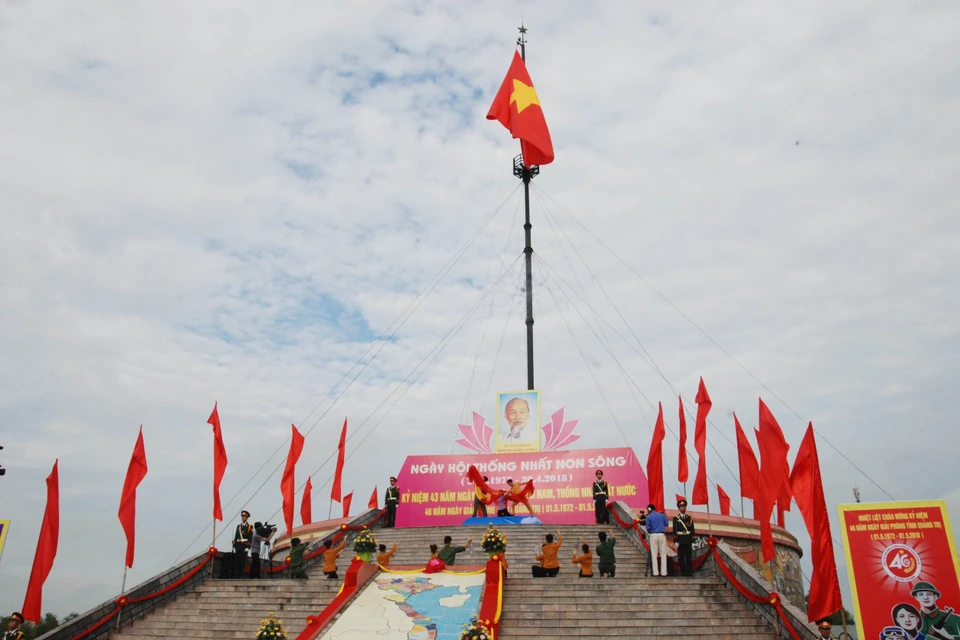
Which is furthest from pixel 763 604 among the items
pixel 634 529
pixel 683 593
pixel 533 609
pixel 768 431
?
pixel 634 529

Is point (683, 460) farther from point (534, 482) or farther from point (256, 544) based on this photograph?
point (256, 544)

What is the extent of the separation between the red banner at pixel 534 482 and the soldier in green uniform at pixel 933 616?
11.2m

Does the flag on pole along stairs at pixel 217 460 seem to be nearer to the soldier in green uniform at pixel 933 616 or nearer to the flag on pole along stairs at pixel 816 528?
the flag on pole along stairs at pixel 816 528

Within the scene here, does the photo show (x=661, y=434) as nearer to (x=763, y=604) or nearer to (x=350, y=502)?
(x=763, y=604)

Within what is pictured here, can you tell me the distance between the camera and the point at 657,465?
19625mm

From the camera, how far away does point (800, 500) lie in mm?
12453

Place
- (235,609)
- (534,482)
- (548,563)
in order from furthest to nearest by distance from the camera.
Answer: (534,482) < (548,563) < (235,609)

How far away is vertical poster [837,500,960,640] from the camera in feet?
39.3

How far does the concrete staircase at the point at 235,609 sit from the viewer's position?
569 inches

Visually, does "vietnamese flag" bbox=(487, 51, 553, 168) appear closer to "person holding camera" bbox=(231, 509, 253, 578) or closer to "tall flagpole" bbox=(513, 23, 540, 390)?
"tall flagpole" bbox=(513, 23, 540, 390)

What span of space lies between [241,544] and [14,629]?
5.78 metres

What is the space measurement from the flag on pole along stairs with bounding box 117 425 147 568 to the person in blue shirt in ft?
38.2

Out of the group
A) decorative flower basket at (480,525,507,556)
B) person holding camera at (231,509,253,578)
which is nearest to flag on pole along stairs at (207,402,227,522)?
person holding camera at (231,509,253,578)

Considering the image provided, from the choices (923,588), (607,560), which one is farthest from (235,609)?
(923,588)
